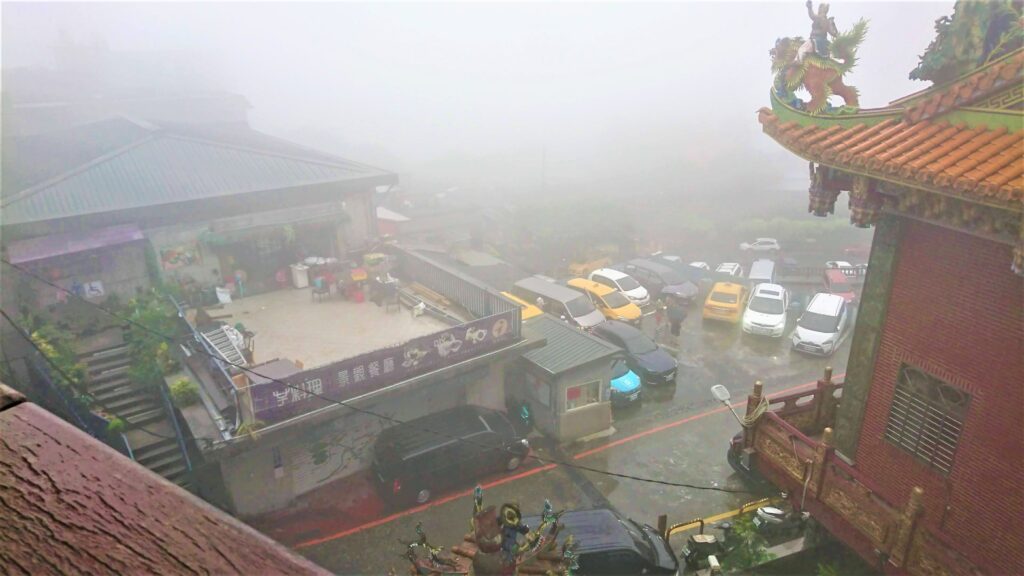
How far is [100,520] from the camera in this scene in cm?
120

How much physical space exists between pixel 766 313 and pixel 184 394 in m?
20.9

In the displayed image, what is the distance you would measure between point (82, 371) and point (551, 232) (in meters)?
26.2

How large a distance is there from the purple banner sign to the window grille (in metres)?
9.44

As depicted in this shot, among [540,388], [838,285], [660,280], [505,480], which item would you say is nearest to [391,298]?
[540,388]

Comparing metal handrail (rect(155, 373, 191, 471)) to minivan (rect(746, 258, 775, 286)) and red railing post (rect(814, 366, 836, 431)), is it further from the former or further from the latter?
minivan (rect(746, 258, 775, 286))

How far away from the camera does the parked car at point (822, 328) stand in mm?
22578

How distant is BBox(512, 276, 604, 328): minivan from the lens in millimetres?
23719

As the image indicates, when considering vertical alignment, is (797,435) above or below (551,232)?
above

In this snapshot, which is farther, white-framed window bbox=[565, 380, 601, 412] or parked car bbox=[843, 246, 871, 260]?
parked car bbox=[843, 246, 871, 260]

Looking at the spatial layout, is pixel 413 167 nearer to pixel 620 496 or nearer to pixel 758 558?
pixel 620 496

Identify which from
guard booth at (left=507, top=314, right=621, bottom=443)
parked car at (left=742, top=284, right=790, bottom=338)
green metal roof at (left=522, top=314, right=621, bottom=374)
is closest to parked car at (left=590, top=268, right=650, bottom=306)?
parked car at (left=742, top=284, right=790, bottom=338)

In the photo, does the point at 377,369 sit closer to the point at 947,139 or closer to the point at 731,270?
the point at 947,139

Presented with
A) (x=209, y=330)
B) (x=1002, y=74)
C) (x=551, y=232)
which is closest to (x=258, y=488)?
(x=209, y=330)

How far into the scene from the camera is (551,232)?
36.6 metres
